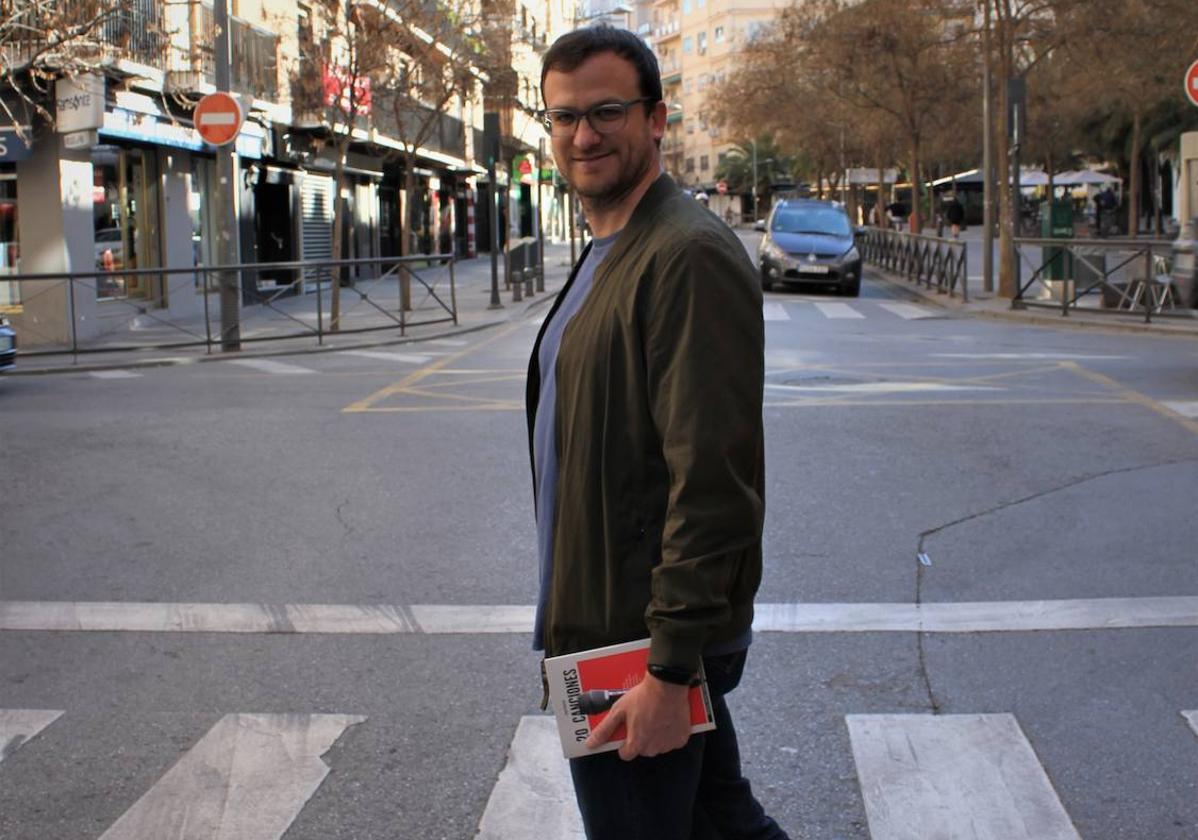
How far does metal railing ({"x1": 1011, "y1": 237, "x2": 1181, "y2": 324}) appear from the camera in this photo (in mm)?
18688

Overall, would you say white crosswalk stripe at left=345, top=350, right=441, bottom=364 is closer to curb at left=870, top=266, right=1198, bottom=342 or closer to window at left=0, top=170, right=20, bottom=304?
window at left=0, top=170, right=20, bottom=304

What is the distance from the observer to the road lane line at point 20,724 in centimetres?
459

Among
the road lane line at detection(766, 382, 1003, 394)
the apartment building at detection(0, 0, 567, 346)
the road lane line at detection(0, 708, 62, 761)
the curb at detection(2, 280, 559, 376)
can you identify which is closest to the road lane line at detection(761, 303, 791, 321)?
the curb at detection(2, 280, 559, 376)

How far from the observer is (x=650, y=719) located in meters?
2.30

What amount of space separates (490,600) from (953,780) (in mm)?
2505

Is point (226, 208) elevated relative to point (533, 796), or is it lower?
elevated

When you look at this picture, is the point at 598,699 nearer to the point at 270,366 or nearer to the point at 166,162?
the point at 270,366

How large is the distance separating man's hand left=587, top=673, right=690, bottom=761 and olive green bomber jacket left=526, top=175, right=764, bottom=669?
6 centimetres

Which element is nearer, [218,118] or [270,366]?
[270,366]

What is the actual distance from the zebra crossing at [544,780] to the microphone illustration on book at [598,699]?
1532 mm

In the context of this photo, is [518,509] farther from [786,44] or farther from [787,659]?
[786,44]

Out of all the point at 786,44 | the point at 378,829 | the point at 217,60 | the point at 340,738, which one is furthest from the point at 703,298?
the point at 786,44

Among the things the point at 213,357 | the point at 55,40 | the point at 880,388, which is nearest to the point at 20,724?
the point at 880,388

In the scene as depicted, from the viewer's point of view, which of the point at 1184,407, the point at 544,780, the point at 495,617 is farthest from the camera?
the point at 1184,407
